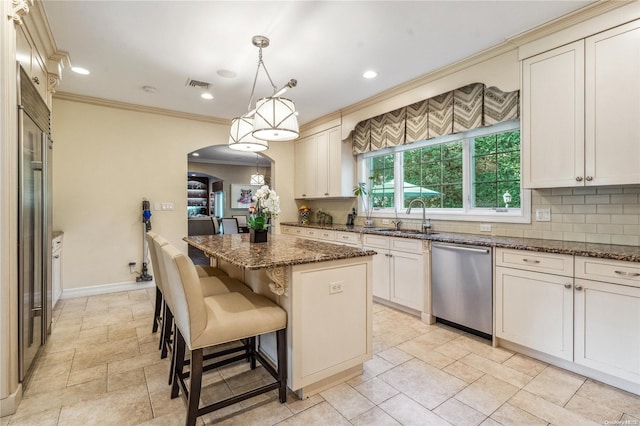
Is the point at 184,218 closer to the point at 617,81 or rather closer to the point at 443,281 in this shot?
the point at 443,281

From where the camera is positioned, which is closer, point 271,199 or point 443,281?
point 271,199

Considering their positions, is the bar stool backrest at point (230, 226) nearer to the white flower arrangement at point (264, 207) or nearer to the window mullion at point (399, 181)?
the window mullion at point (399, 181)

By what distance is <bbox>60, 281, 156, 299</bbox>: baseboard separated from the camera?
410cm

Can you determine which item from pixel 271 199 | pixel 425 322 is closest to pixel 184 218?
pixel 271 199

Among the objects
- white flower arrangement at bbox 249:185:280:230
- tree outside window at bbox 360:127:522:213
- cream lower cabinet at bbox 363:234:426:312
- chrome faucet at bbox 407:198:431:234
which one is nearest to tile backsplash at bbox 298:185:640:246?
tree outside window at bbox 360:127:522:213

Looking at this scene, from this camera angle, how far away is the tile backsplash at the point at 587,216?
2.38 m

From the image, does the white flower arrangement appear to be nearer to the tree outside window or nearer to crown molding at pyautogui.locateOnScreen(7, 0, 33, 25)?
crown molding at pyautogui.locateOnScreen(7, 0, 33, 25)

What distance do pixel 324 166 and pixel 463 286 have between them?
2983mm

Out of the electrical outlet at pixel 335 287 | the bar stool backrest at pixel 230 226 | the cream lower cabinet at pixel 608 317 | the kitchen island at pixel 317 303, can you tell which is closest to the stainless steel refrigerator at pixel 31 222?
the kitchen island at pixel 317 303

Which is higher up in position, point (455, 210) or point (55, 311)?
point (455, 210)

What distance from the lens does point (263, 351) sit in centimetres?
230

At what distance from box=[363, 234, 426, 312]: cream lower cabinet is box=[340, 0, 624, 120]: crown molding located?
1808 millimetres

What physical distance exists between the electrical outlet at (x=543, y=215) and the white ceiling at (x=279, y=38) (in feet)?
5.11

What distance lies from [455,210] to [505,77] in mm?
1459
